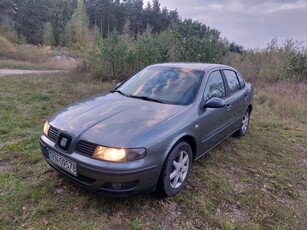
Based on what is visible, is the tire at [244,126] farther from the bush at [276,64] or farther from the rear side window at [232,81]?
the bush at [276,64]

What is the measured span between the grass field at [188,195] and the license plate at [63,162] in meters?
0.39

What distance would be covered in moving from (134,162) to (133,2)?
62290mm

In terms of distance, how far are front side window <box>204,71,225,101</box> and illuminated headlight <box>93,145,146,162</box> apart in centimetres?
141

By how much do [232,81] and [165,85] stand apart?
5.04 feet

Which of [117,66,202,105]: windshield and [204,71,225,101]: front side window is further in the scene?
[204,71,225,101]: front side window

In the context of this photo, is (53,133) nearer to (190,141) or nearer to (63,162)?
(63,162)

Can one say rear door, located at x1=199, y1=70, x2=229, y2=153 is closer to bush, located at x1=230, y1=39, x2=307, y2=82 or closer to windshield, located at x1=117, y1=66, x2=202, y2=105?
windshield, located at x1=117, y1=66, x2=202, y2=105

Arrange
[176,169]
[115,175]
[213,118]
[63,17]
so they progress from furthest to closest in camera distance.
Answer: [63,17]
[213,118]
[176,169]
[115,175]

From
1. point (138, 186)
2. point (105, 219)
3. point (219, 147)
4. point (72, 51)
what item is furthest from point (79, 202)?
point (72, 51)

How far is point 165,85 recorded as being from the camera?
3.45 meters

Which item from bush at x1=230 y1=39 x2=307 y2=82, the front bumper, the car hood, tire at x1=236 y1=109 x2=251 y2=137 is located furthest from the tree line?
the front bumper

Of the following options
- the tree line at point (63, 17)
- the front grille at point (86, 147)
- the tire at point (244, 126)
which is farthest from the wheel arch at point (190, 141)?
the tree line at point (63, 17)

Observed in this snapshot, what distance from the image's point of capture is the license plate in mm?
2441

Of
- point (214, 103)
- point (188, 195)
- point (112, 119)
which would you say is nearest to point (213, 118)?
point (214, 103)
